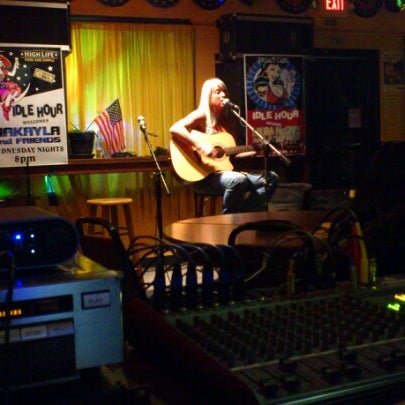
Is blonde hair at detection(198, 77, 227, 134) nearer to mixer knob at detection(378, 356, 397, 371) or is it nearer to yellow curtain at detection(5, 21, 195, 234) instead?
yellow curtain at detection(5, 21, 195, 234)

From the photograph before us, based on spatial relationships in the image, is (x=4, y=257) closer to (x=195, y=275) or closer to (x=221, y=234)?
(x=195, y=275)

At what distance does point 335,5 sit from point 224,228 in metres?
3.78

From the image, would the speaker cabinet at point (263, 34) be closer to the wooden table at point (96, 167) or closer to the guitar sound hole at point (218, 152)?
the guitar sound hole at point (218, 152)

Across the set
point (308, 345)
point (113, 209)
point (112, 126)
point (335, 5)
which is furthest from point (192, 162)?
point (308, 345)

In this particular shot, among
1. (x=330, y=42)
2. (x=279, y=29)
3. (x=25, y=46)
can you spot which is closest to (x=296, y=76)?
(x=279, y=29)

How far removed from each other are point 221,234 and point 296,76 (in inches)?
146

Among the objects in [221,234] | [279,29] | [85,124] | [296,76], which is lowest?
[221,234]

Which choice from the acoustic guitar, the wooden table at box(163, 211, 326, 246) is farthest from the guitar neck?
the wooden table at box(163, 211, 326, 246)

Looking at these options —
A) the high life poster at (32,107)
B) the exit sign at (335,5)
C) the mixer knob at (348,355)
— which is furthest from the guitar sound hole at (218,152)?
the mixer knob at (348,355)

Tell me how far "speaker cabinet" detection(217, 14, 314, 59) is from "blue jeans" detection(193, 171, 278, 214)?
125 cm

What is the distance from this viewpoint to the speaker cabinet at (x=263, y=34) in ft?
19.8

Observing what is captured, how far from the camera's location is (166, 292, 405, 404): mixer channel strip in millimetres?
845

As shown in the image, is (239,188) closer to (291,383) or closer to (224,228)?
(224,228)

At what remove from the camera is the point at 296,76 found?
6.27 m
